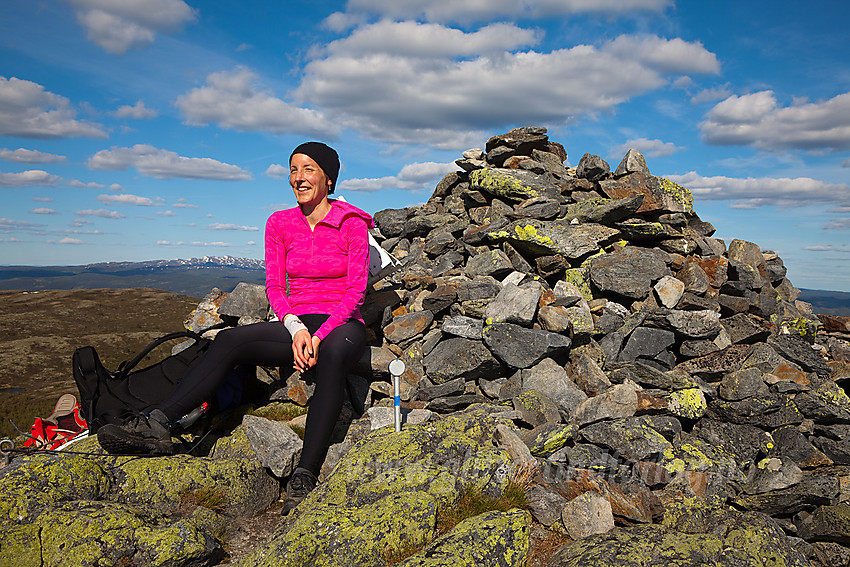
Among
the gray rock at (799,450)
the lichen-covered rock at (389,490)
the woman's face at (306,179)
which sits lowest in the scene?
the gray rock at (799,450)

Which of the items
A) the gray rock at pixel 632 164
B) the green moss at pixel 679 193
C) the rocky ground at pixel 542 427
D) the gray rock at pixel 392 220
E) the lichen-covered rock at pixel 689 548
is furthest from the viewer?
the gray rock at pixel 392 220

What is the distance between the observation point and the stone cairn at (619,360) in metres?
7.25

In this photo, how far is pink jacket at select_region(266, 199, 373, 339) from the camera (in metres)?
7.71

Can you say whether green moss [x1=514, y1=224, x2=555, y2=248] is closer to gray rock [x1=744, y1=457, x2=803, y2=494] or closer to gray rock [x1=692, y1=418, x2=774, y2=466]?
gray rock [x1=692, y1=418, x2=774, y2=466]

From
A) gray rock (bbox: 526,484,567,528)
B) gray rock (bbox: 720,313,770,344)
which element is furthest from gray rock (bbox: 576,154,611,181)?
gray rock (bbox: 526,484,567,528)

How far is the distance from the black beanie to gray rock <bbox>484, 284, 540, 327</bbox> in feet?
13.0

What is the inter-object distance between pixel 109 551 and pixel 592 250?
10.7 meters

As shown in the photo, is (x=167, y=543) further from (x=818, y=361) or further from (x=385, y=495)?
(x=818, y=361)

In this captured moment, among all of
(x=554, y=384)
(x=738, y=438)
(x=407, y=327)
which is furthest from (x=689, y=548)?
(x=407, y=327)

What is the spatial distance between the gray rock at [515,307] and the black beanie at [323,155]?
397 centimetres

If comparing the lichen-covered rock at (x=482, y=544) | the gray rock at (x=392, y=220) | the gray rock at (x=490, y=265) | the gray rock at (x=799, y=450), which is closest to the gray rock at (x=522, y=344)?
the gray rock at (x=490, y=265)

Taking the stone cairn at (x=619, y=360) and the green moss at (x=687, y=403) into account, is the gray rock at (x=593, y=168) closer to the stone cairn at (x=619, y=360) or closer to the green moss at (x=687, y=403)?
the stone cairn at (x=619, y=360)

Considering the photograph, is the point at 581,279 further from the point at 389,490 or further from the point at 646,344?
the point at 389,490

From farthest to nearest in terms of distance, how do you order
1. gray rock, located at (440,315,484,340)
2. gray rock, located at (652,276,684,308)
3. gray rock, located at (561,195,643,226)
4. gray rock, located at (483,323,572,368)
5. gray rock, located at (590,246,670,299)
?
gray rock, located at (561,195,643,226) < gray rock, located at (590,246,670,299) < gray rock, located at (652,276,684,308) < gray rock, located at (440,315,484,340) < gray rock, located at (483,323,572,368)
